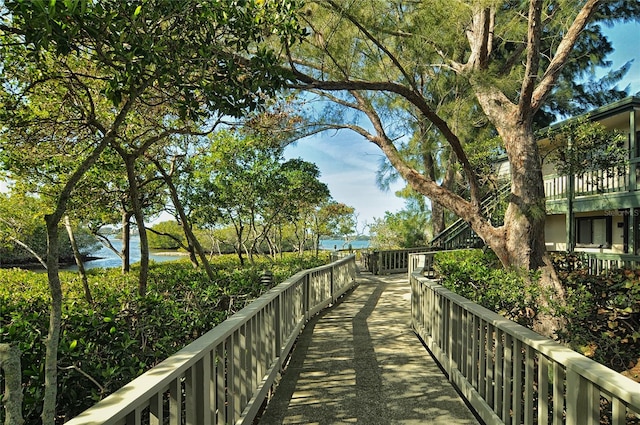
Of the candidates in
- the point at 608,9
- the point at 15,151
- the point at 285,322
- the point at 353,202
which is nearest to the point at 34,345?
the point at 285,322

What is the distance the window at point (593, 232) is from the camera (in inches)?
527

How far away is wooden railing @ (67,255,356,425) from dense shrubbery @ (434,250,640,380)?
229 cm

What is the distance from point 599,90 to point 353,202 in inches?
523

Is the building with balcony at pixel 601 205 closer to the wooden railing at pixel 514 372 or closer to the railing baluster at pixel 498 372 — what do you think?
the wooden railing at pixel 514 372

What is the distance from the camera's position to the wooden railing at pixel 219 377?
1.29 m

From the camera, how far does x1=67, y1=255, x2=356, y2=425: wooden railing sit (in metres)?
1.29

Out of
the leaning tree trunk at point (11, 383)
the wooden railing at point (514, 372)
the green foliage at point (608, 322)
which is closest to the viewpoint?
the leaning tree trunk at point (11, 383)

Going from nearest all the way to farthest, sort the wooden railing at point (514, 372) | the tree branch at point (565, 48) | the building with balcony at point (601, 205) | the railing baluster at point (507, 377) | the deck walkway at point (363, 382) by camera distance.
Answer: the wooden railing at point (514, 372)
the railing baluster at point (507, 377)
the deck walkway at point (363, 382)
the tree branch at point (565, 48)
the building with balcony at point (601, 205)

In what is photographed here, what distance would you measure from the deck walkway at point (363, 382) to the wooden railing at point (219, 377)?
0.29 metres

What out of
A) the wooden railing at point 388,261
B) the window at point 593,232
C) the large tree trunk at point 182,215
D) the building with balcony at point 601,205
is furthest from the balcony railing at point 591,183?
the large tree trunk at point 182,215

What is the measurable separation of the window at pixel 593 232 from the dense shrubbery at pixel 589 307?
9.33 metres

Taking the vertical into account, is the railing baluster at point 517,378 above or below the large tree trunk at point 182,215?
below

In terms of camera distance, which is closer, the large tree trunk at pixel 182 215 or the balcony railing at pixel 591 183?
the large tree trunk at pixel 182 215

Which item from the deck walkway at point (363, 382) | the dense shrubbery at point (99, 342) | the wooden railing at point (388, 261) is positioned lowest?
the deck walkway at point (363, 382)
